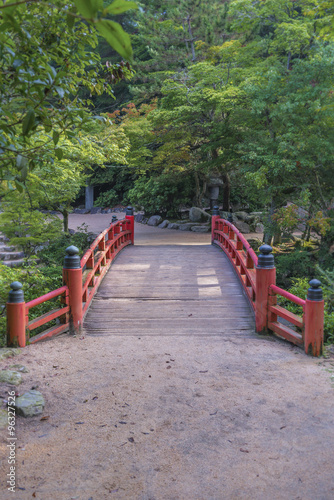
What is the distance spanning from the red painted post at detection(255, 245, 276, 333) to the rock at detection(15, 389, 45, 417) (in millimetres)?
3303

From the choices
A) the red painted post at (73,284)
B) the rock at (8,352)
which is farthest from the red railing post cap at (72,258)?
the rock at (8,352)

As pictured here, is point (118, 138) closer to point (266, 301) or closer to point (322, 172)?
point (322, 172)

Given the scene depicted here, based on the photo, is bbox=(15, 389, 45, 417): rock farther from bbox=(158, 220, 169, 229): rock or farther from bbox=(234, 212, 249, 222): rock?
bbox=(158, 220, 169, 229): rock

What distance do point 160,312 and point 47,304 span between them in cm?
190

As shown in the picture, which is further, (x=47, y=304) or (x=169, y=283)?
(x=169, y=283)

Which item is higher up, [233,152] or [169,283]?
[233,152]

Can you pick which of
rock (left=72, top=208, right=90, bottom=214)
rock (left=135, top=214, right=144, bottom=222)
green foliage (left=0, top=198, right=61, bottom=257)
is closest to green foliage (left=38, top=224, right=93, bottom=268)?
green foliage (left=0, top=198, right=61, bottom=257)

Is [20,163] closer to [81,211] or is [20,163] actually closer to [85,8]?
[85,8]

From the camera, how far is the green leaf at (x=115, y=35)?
3.38ft

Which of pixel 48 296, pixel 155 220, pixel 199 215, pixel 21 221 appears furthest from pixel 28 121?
pixel 155 220

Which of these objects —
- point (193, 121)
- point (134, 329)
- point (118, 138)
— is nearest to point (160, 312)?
point (134, 329)

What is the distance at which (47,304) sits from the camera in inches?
291

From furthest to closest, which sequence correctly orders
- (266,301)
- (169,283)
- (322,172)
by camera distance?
(322,172)
(169,283)
(266,301)

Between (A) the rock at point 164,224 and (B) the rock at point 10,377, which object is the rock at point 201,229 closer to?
(A) the rock at point 164,224
